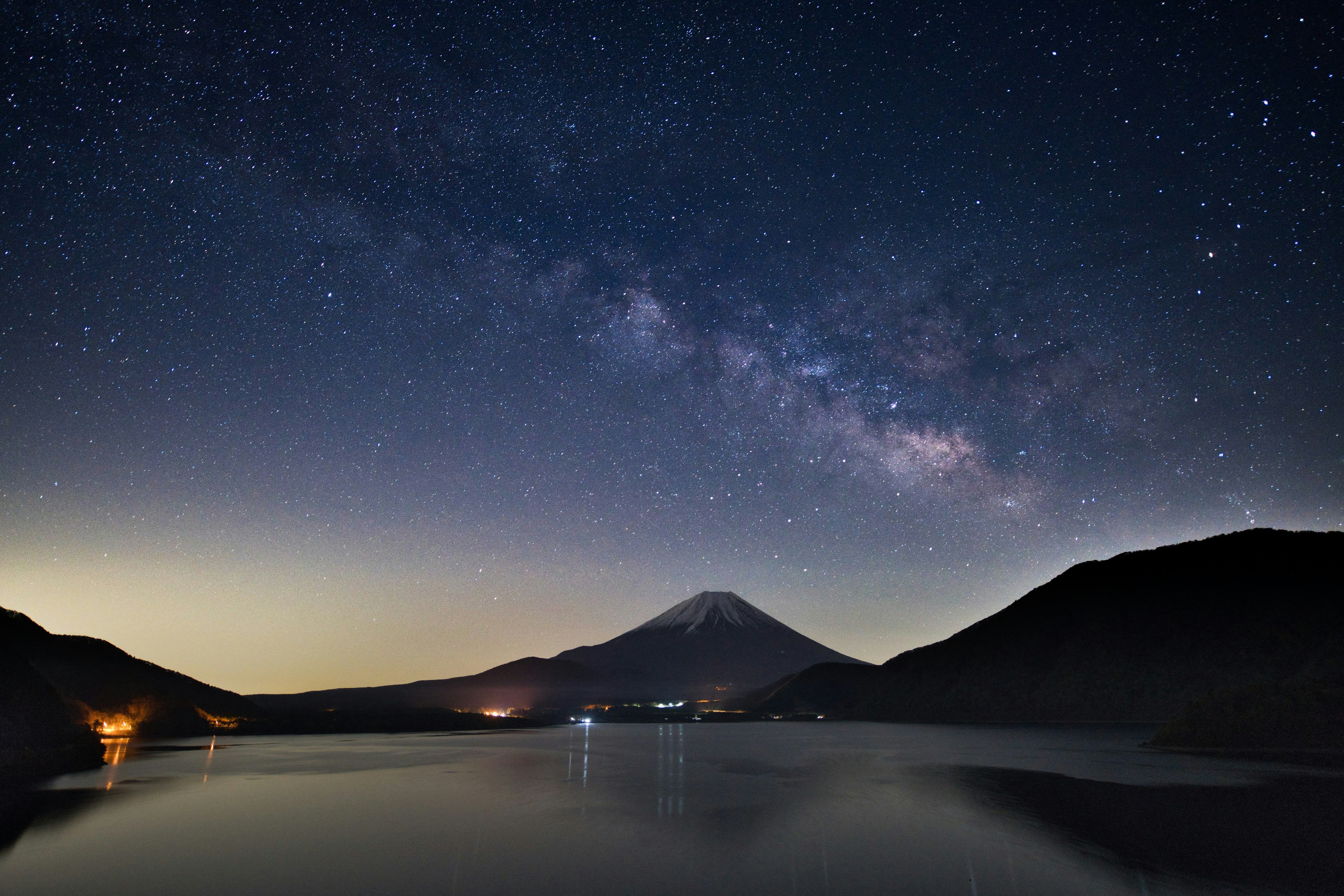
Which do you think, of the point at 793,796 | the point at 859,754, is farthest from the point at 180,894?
the point at 859,754

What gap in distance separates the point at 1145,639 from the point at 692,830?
130 meters

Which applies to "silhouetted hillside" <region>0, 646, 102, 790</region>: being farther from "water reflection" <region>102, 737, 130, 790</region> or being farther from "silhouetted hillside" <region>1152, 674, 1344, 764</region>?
"silhouetted hillside" <region>1152, 674, 1344, 764</region>

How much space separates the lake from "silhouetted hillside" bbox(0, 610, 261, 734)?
3863 inches

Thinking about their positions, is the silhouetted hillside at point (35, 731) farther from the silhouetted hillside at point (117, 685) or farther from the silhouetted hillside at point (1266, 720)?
the silhouetted hillside at point (1266, 720)

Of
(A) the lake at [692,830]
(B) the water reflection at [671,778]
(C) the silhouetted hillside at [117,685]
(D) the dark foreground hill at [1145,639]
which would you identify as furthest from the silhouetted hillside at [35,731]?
(D) the dark foreground hill at [1145,639]

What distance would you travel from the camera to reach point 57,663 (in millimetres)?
133500

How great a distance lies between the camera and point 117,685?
5310 inches

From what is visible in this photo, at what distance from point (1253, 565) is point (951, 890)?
471ft

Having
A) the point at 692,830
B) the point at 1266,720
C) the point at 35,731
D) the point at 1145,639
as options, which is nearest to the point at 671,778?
the point at 692,830

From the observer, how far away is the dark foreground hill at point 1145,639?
334 ft

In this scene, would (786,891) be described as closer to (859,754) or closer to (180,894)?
(180,894)

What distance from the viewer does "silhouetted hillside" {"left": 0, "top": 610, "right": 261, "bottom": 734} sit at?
122 m

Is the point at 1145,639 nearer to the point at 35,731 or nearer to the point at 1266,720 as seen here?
the point at 1266,720

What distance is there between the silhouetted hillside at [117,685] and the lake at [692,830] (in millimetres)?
98130
